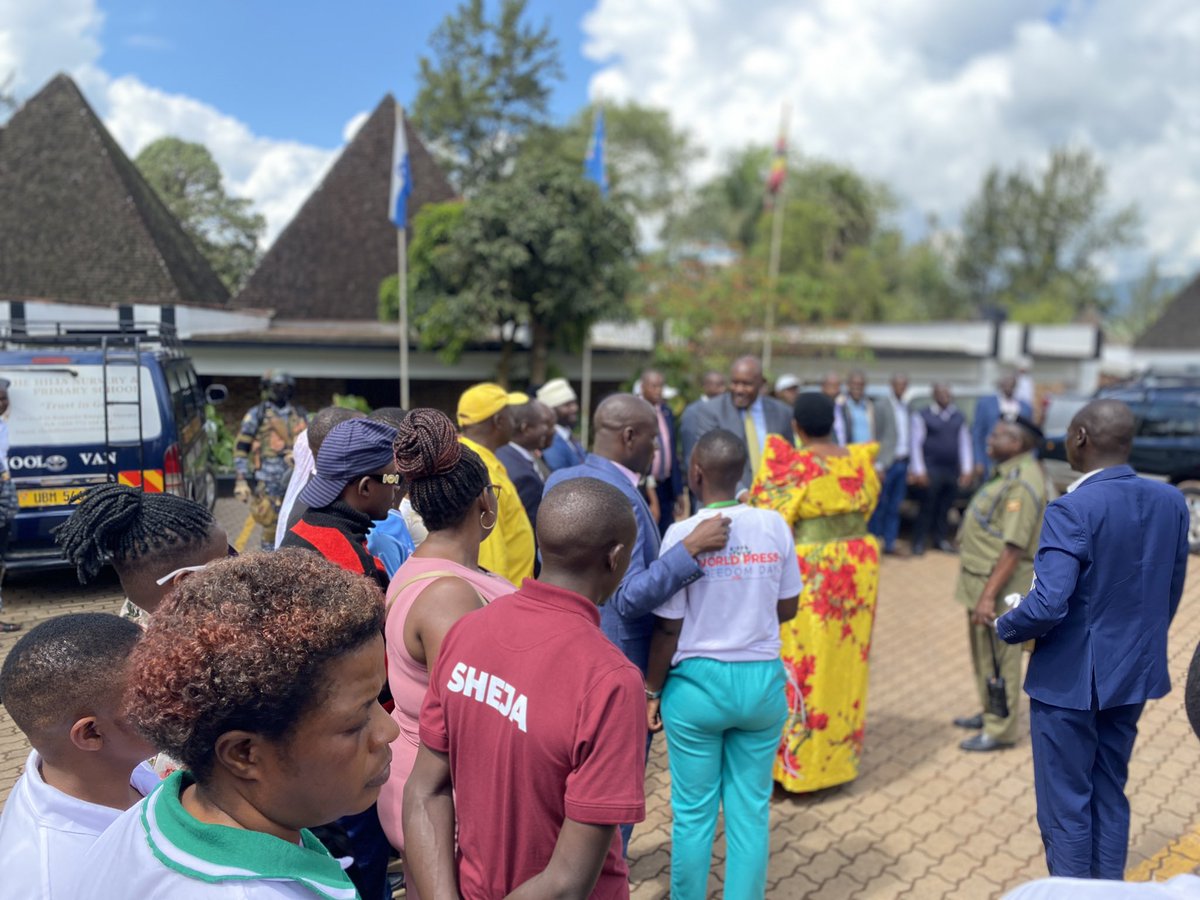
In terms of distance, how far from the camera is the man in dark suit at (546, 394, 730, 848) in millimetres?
3031

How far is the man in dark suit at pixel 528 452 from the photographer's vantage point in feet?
14.4

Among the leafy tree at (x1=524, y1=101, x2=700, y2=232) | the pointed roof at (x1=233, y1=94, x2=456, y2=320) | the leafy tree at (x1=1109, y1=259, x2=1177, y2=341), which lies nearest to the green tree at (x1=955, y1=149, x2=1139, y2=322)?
the leafy tree at (x1=1109, y1=259, x2=1177, y2=341)

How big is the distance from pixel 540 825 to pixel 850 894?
8.25 ft

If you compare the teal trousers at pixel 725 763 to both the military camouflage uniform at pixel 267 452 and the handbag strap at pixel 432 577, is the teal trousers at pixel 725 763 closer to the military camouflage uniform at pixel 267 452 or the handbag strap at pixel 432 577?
the handbag strap at pixel 432 577

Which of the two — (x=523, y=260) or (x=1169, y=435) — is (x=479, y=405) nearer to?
(x=523, y=260)

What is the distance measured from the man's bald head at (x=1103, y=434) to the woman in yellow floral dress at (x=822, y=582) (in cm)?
96

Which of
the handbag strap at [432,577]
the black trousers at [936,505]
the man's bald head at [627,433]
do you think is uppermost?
the man's bald head at [627,433]

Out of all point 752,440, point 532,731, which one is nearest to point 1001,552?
point 752,440

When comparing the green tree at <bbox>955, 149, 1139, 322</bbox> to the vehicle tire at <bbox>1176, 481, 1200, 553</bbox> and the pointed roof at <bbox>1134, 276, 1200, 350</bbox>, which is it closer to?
the pointed roof at <bbox>1134, 276, 1200, 350</bbox>

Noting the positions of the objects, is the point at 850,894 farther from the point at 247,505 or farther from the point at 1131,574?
the point at 247,505

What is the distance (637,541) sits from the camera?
3330 millimetres

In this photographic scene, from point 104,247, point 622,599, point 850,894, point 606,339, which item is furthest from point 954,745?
point 606,339

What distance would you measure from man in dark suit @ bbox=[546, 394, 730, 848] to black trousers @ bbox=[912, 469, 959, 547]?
22.9 feet

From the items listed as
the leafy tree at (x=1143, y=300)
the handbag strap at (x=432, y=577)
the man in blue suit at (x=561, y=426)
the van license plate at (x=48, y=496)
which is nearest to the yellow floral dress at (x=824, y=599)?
the man in blue suit at (x=561, y=426)
